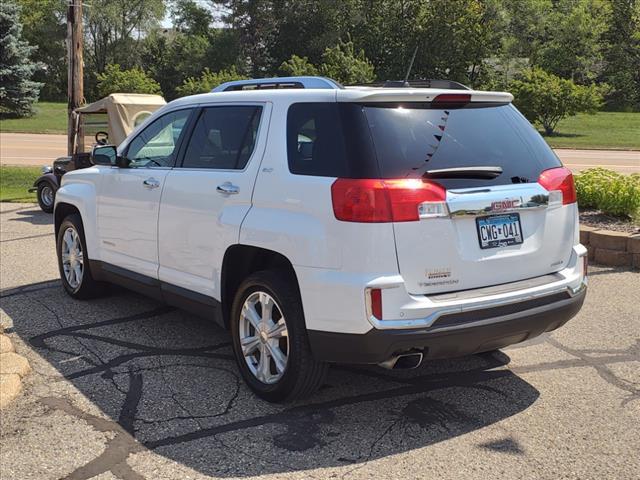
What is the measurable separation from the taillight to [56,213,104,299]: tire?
341cm

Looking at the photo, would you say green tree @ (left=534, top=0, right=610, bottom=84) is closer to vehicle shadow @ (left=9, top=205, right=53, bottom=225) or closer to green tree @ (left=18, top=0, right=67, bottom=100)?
→ green tree @ (left=18, top=0, right=67, bottom=100)

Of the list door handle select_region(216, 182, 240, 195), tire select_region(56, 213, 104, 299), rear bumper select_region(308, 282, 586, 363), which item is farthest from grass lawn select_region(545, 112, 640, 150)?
→ door handle select_region(216, 182, 240, 195)

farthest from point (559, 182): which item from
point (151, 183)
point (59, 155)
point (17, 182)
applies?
point (59, 155)

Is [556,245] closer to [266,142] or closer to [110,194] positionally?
[266,142]

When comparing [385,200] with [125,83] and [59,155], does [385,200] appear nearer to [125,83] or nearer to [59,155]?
[59,155]

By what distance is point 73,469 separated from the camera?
3.51 meters

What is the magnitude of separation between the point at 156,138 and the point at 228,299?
66.0 inches

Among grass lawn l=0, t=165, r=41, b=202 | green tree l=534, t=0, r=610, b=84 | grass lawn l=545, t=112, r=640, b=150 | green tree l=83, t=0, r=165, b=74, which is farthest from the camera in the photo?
green tree l=83, t=0, r=165, b=74

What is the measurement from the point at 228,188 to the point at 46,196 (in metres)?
8.42

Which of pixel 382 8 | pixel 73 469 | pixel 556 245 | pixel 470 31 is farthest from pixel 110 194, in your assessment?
pixel 382 8

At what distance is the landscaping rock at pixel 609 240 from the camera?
24.8 feet

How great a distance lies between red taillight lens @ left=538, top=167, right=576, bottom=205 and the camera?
420 cm

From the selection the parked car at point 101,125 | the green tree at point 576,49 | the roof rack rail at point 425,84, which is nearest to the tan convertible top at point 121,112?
the parked car at point 101,125

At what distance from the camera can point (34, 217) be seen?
1157cm
